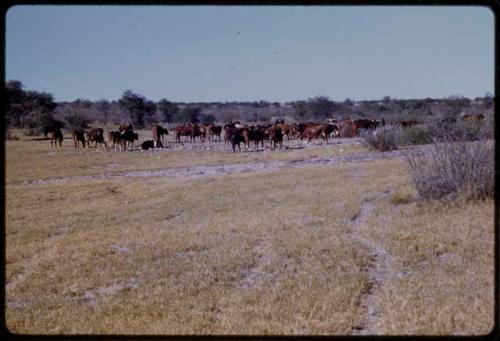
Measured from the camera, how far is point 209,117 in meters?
61.8

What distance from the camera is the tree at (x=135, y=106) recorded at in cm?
5134

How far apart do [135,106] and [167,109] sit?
702 centimetres

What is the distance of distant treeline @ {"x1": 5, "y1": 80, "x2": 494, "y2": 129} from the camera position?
43.3 meters

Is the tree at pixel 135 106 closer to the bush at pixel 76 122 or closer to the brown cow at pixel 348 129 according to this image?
the bush at pixel 76 122

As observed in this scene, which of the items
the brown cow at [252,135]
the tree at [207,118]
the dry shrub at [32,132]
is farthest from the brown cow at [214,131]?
the tree at [207,118]

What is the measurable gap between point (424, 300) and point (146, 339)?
8.20 feet

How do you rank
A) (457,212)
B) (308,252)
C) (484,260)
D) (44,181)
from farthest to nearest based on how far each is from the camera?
(44,181) < (457,212) < (308,252) < (484,260)

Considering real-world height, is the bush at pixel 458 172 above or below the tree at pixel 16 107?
below

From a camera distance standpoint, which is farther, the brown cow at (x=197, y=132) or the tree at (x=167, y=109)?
the tree at (x=167, y=109)

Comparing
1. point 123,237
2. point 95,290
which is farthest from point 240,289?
point 123,237

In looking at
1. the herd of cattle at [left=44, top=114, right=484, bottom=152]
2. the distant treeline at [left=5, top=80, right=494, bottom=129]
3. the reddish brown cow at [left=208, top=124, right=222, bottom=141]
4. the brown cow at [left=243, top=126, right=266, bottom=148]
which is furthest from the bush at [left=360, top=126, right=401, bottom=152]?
the distant treeline at [left=5, top=80, right=494, bottom=129]

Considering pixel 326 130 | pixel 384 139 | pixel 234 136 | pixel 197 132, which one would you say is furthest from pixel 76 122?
pixel 384 139

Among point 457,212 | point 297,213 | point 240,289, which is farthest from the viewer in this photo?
point 297,213

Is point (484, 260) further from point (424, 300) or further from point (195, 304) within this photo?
point (195, 304)
